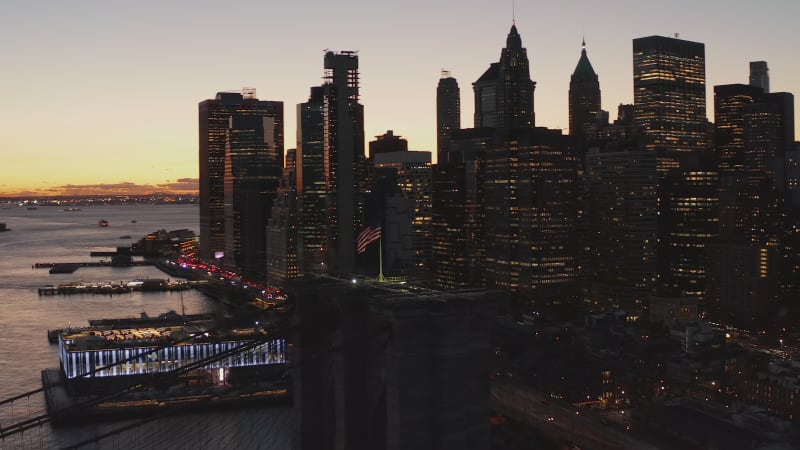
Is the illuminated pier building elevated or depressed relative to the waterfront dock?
elevated

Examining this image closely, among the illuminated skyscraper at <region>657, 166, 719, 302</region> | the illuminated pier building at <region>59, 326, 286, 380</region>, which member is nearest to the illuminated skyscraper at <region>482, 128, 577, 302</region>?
the illuminated skyscraper at <region>657, 166, 719, 302</region>

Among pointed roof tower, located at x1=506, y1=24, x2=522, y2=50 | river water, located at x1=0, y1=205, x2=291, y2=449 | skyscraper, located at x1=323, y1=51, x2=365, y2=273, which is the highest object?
pointed roof tower, located at x1=506, y1=24, x2=522, y2=50

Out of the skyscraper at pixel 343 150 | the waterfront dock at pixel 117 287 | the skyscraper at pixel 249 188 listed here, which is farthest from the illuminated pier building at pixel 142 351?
the skyscraper at pixel 249 188

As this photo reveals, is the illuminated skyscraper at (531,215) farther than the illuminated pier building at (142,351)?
Yes

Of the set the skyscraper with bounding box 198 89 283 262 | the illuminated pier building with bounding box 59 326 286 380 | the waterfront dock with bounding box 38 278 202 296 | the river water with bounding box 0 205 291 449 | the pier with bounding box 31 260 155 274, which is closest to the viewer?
the river water with bounding box 0 205 291 449

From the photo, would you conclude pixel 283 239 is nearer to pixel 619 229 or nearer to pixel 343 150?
pixel 343 150

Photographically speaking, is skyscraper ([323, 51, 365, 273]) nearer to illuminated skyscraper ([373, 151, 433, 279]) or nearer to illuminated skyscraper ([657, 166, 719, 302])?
illuminated skyscraper ([373, 151, 433, 279])

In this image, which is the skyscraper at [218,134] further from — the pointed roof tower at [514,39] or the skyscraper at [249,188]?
the pointed roof tower at [514,39]
